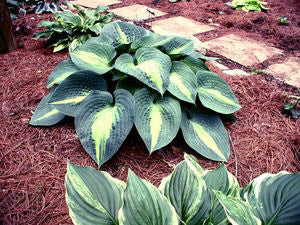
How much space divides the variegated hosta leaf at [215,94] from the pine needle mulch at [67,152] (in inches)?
6.6

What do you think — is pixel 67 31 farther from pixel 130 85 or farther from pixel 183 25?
pixel 183 25

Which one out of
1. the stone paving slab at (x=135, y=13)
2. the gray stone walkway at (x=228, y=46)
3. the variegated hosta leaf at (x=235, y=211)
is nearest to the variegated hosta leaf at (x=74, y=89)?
the gray stone walkway at (x=228, y=46)

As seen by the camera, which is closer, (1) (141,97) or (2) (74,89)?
(1) (141,97)

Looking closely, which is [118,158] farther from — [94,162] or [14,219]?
[14,219]

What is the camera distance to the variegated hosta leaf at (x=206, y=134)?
1776mm

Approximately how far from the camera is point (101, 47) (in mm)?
2039

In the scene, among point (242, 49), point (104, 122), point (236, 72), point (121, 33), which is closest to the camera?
point (104, 122)

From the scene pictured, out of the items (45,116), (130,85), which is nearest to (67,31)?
(45,116)

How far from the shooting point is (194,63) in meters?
2.18

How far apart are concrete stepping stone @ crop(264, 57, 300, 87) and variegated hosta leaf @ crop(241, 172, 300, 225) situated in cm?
156

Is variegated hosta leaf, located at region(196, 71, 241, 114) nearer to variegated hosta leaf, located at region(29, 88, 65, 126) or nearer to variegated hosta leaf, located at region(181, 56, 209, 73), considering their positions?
variegated hosta leaf, located at region(181, 56, 209, 73)

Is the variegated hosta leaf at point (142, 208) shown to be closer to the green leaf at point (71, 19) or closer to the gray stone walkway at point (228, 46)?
the gray stone walkway at point (228, 46)

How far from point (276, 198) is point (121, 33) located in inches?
61.6

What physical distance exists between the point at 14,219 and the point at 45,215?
141mm
